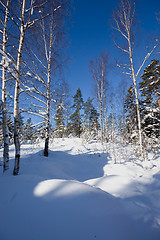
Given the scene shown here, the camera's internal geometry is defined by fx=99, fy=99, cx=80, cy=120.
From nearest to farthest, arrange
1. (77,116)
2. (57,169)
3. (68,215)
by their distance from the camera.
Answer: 1. (68,215)
2. (57,169)
3. (77,116)

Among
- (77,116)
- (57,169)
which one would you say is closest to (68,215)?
(57,169)

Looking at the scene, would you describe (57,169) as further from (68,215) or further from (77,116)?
(77,116)

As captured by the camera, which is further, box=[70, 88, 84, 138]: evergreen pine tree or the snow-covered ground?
box=[70, 88, 84, 138]: evergreen pine tree

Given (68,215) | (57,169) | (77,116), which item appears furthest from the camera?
(77,116)

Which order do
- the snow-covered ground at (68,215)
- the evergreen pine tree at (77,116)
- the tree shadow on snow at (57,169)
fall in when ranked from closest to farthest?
the snow-covered ground at (68,215) → the tree shadow on snow at (57,169) → the evergreen pine tree at (77,116)

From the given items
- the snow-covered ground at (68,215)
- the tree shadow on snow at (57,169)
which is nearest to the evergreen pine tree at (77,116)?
the tree shadow on snow at (57,169)

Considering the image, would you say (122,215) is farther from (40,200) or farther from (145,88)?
(145,88)

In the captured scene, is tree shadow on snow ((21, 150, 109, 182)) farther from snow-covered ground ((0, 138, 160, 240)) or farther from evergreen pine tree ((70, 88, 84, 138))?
evergreen pine tree ((70, 88, 84, 138))

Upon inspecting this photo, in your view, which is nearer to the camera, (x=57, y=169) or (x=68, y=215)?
(x=68, y=215)

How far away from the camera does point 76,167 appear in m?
5.88

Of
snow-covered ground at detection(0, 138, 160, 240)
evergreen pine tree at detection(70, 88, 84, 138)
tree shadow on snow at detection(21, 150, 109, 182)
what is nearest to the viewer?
snow-covered ground at detection(0, 138, 160, 240)

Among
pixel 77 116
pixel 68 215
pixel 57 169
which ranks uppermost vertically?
pixel 77 116

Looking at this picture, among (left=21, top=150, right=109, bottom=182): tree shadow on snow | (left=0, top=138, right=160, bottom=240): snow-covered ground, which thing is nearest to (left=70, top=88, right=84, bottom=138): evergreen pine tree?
(left=21, top=150, right=109, bottom=182): tree shadow on snow

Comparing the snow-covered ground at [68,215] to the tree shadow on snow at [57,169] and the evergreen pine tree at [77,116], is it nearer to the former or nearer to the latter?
the tree shadow on snow at [57,169]
